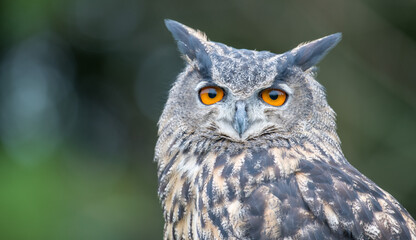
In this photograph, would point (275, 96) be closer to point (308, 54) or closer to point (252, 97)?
point (252, 97)

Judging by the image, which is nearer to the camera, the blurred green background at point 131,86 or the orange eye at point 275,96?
the orange eye at point 275,96

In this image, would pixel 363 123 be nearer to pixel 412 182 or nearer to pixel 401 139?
pixel 401 139

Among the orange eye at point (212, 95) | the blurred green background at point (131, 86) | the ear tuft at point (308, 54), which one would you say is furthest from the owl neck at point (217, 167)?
the blurred green background at point (131, 86)

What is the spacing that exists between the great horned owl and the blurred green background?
214 cm

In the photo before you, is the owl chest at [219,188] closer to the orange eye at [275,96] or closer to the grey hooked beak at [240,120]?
the grey hooked beak at [240,120]

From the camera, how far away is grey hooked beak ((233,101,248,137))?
6.97 feet

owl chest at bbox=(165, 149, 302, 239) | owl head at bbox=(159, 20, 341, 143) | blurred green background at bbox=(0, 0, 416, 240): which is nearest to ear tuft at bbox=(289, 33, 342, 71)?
owl head at bbox=(159, 20, 341, 143)

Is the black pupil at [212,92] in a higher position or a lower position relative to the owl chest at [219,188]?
higher

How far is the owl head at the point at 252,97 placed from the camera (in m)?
2.17

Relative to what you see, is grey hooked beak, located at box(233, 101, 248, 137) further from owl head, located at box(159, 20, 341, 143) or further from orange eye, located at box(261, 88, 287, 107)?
orange eye, located at box(261, 88, 287, 107)

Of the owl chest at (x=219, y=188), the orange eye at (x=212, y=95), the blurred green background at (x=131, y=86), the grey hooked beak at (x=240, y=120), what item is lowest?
the owl chest at (x=219, y=188)

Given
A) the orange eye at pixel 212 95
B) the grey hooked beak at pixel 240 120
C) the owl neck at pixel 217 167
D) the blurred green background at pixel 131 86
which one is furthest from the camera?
the blurred green background at pixel 131 86

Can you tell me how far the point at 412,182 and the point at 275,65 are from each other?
3.04m

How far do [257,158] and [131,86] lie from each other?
428cm
